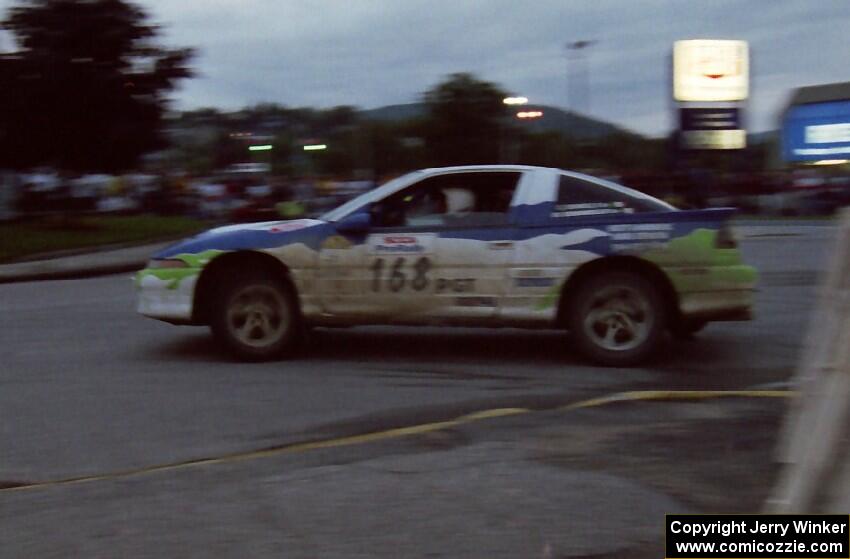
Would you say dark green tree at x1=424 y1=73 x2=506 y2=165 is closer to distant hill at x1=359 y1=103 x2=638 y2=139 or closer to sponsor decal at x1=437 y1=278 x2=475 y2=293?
distant hill at x1=359 y1=103 x2=638 y2=139

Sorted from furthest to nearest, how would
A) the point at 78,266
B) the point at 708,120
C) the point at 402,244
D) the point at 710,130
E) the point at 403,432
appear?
the point at 708,120
the point at 710,130
the point at 78,266
the point at 402,244
the point at 403,432

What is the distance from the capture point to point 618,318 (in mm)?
8234

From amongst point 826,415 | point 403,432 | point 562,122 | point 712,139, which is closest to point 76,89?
point 712,139

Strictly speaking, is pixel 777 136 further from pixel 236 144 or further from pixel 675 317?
pixel 675 317

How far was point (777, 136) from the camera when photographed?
6197 cm

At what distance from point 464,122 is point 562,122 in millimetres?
6923

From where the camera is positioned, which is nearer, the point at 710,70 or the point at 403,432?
the point at 403,432

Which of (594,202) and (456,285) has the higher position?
(594,202)

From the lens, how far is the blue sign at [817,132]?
2186 inches

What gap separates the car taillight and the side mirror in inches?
109

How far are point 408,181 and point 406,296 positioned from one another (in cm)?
98

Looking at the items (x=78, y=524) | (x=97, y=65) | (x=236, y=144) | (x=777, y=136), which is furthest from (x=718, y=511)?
(x=777, y=136)

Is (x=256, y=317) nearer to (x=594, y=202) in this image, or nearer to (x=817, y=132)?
(x=594, y=202)

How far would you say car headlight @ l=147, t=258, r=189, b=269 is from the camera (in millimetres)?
8438
